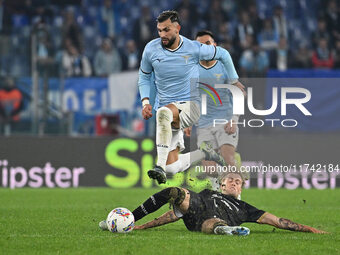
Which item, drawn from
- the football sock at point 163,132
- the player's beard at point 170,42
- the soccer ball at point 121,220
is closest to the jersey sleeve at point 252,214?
the soccer ball at point 121,220

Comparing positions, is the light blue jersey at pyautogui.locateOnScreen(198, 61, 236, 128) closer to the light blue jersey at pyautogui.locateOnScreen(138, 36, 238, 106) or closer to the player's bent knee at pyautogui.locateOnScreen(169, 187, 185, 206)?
the light blue jersey at pyautogui.locateOnScreen(138, 36, 238, 106)

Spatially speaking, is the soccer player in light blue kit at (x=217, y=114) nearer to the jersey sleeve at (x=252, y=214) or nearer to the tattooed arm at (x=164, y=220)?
the tattooed arm at (x=164, y=220)

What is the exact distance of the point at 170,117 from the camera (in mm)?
9438


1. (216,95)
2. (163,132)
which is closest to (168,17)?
(163,132)

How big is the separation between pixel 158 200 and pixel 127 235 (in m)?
0.49

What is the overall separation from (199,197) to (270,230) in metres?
1.25

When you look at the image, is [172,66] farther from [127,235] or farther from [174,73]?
[127,235]

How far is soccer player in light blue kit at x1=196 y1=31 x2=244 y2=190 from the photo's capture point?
10.6 metres

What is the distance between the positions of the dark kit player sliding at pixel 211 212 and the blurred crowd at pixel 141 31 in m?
8.84

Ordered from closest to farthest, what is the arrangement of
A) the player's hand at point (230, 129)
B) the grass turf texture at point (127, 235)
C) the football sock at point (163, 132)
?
the grass turf texture at point (127, 235)
the football sock at point (163, 132)
the player's hand at point (230, 129)

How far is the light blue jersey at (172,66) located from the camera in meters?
9.76

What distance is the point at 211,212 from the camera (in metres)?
8.18

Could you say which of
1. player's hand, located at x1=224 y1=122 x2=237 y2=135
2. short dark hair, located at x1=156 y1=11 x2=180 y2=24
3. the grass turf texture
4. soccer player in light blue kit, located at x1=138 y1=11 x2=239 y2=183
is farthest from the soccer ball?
player's hand, located at x1=224 y1=122 x2=237 y2=135

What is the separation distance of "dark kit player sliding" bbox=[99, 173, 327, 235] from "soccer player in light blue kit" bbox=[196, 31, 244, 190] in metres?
2.18
